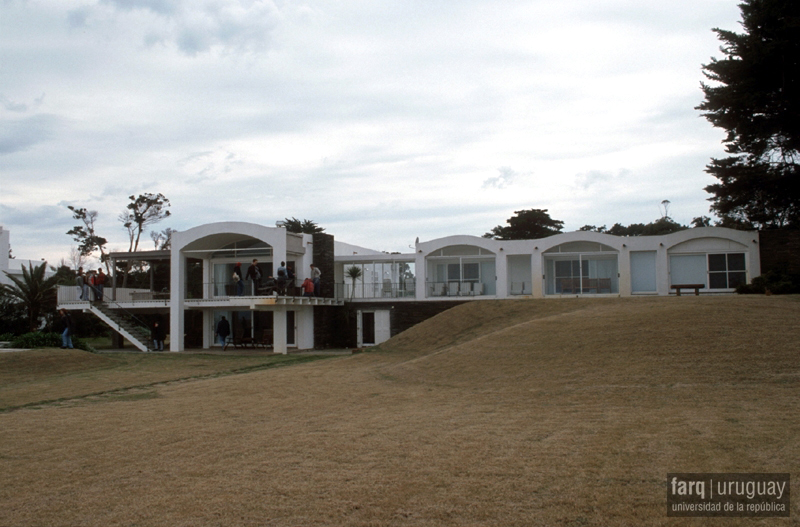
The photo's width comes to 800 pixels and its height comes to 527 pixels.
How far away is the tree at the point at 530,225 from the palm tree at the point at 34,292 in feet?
116

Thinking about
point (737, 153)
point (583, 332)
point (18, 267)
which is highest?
point (737, 153)

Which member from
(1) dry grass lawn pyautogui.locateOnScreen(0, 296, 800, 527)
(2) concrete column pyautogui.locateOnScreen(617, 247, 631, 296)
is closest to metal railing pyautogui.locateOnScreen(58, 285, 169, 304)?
(1) dry grass lawn pyautogui.locateOnScreen(0, 296, 800, 527)

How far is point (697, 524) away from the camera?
5.67 metres

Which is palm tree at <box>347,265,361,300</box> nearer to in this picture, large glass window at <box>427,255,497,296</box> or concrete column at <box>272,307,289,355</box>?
large glass window at <box>427,255,497,296</box>

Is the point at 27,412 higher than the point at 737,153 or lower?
lower

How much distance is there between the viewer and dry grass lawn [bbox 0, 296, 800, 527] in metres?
6.31

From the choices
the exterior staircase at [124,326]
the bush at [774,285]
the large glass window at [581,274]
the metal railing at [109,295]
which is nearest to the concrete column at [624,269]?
the large glass window at [581,274]

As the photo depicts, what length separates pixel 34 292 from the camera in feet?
98.5

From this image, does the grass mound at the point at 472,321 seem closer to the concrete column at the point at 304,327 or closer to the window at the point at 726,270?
the concrete column at the point at 304,327

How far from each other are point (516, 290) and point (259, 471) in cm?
2516

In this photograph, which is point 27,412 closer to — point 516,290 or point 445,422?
point 445,422

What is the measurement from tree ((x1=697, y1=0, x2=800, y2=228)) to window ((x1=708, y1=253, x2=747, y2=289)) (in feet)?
7.20

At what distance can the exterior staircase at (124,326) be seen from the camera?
2936 cm

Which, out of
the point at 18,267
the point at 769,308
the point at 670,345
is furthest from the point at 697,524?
the point at 18,267
